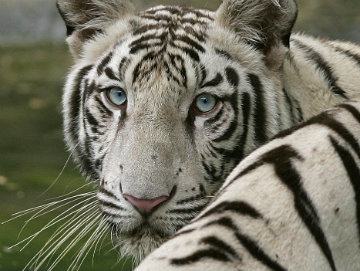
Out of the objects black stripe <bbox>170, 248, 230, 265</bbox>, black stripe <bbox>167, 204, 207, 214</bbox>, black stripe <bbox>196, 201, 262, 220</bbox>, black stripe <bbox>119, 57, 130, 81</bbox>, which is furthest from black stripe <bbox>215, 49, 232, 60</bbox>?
black stripe <bbox>170, 248, 230, 265</bbox>

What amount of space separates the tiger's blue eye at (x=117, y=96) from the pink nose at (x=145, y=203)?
435 millimetres

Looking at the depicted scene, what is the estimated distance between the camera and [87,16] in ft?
12.0

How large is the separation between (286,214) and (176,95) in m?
1.48

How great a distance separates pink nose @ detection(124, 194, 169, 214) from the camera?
9.80 ft

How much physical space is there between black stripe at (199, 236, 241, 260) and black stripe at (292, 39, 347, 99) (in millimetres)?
1863

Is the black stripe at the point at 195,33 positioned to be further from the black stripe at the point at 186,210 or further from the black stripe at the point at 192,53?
the black stripe at the point at 186,210

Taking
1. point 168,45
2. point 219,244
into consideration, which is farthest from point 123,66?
point 219,244

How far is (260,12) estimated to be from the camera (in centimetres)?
345

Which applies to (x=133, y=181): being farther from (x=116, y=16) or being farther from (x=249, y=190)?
(x=249, y=190)

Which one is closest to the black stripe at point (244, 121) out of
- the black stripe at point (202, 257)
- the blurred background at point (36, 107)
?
the blurred background at point (36, 107)

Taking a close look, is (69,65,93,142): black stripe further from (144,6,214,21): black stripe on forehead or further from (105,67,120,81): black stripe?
(144,6,214,21): black stripe on forehead

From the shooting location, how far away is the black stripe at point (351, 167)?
6.06 ft

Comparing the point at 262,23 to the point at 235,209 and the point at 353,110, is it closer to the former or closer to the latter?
the point at 353,110

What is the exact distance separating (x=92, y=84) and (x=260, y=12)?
2.11 ft
